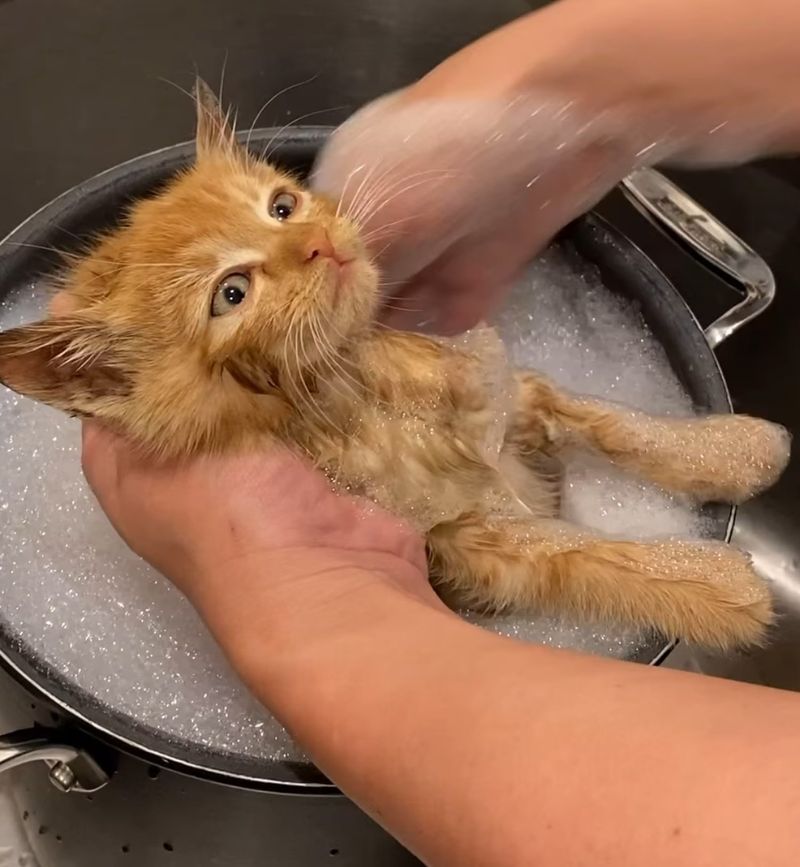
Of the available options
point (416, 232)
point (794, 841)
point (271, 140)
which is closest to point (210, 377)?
point (416, 232)

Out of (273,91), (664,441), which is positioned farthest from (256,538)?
(273,91)

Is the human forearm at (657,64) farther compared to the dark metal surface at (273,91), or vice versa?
the dark metal surface at (273,91)

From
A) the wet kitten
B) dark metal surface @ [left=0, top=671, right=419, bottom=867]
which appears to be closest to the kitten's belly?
the wet kitten

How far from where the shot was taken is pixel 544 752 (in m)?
0.34

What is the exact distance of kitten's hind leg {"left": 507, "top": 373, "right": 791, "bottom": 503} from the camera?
786 mm

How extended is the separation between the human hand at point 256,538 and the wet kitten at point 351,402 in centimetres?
2

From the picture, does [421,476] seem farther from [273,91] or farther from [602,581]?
[273,91]

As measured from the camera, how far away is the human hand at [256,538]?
0.54 meters

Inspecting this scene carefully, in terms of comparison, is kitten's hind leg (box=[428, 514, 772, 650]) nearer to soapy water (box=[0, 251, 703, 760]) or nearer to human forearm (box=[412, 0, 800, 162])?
soapy water (box=[0, 251, 703, 760])

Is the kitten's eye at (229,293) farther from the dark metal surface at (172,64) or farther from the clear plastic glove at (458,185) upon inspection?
the dark metal surface at (172,64)

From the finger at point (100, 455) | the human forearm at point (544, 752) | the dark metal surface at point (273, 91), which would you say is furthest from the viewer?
the dark metal surface at point (273, 91)

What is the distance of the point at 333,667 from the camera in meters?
0.46

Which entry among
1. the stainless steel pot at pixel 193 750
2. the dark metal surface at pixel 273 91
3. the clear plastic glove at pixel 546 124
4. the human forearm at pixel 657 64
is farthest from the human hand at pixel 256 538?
the dark metal surface at pixel 273 91

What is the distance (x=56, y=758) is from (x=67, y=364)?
28cm
